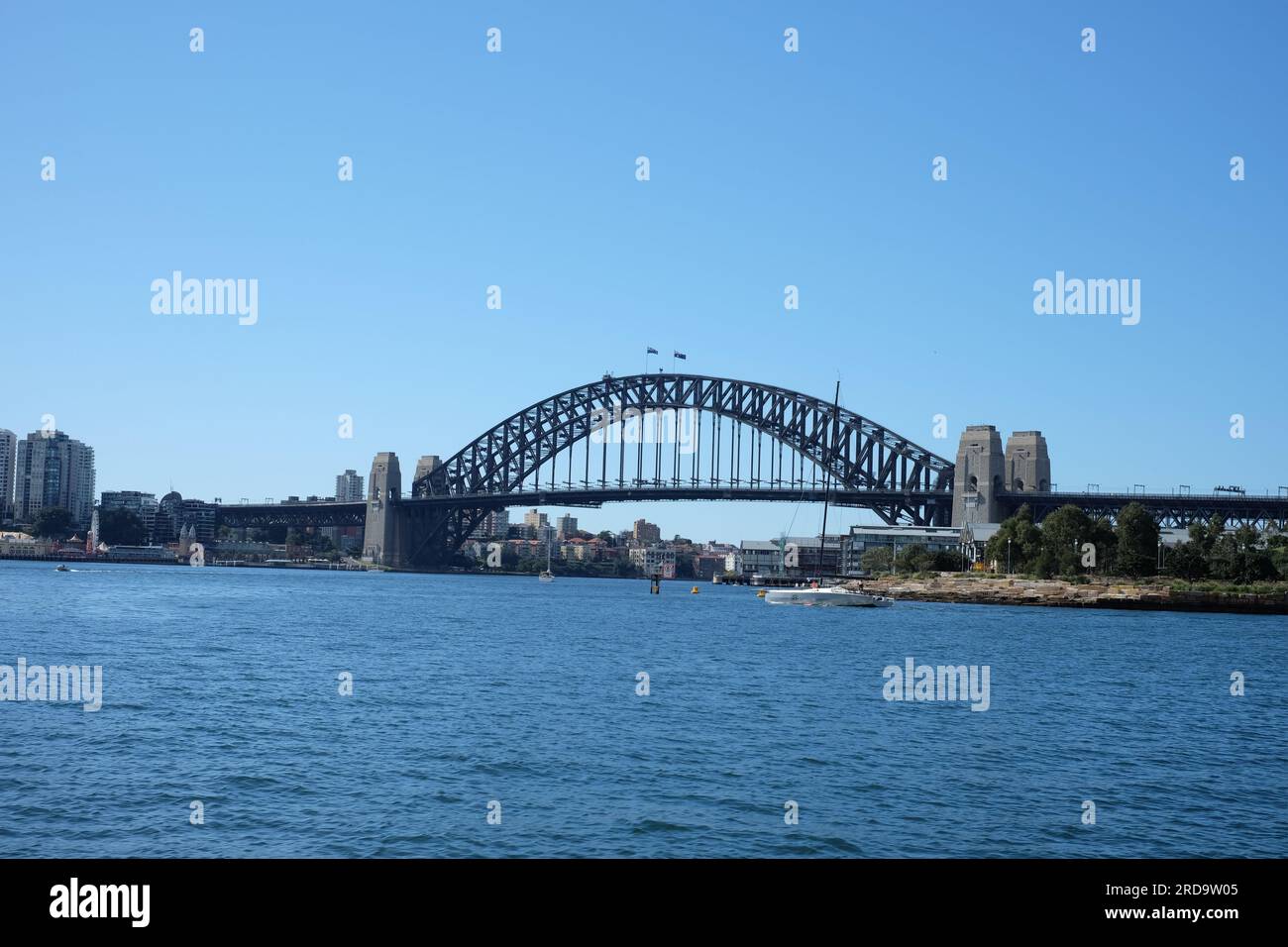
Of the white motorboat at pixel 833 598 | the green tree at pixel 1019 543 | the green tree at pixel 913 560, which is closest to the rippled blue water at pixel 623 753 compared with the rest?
the white motorboat at pixel 833 598

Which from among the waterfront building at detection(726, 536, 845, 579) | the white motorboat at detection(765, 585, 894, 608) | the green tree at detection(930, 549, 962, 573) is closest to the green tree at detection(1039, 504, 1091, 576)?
the white motorboat at detection(765, 585, 894, 608)

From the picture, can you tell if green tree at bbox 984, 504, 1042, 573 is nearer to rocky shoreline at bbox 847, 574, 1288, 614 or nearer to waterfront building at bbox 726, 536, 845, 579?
rocky shoreline at bbox 847, 574, 1288, 614

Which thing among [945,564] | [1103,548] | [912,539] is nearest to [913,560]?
[945,564]
